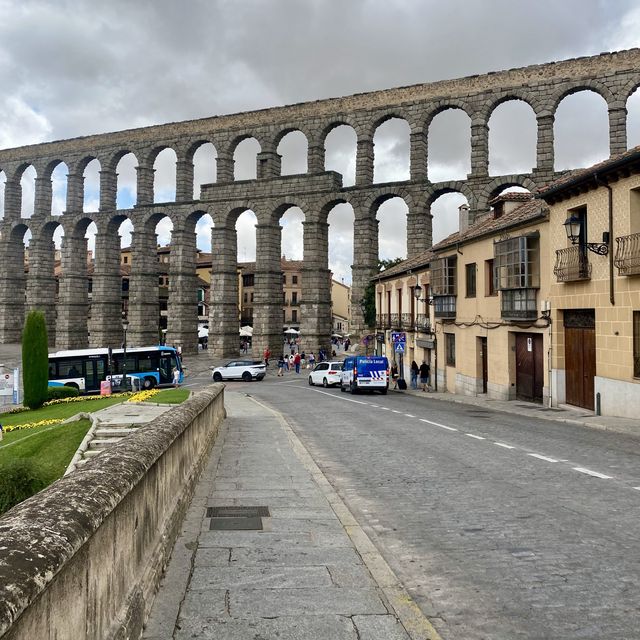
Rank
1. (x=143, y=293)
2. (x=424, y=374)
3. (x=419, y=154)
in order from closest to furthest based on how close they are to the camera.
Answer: (x=424, y=374) < (x=419, y=154) < (x=143, y=293)

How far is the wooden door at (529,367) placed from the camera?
78.8 feet

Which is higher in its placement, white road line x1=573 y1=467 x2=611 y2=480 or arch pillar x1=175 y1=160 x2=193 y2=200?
arch pillar x1=175 y1=160 x2=193 y2=200

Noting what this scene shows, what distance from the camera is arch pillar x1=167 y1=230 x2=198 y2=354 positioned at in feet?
203

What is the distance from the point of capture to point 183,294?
6203cm

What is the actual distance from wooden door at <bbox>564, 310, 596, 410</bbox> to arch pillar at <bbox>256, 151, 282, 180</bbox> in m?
42.3

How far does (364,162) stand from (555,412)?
3897 centimetres

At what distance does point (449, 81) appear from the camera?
52125mm

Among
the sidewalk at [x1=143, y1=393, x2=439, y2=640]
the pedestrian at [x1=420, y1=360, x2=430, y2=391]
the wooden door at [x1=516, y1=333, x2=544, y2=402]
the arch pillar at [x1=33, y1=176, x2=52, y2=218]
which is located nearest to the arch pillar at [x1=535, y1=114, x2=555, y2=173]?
the pedestrian at [x1=420, y1=360, x2=430, y2=391]

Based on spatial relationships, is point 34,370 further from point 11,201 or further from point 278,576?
point 11,201

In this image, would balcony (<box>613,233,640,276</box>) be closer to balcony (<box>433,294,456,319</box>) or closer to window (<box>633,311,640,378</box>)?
window (<box>633,311,640,378</box>)

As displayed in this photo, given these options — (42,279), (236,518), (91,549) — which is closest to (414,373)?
(236,518)

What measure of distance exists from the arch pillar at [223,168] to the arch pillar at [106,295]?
15061 millimetres

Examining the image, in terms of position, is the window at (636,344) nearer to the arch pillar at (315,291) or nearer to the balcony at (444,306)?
the balcony at (444,306)

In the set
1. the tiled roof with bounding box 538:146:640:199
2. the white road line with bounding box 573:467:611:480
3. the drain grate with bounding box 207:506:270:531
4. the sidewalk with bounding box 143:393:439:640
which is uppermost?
the tiled roof with bounding box 538:146:640:199
